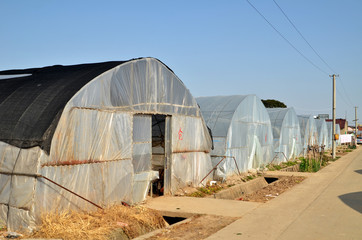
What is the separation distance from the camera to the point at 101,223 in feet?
29.8

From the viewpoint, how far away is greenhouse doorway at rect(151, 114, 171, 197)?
46.0ft

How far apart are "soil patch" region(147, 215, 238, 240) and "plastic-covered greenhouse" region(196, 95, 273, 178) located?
27.0ft

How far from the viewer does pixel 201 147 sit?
52.6 feet

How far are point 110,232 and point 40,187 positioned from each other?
184 cm

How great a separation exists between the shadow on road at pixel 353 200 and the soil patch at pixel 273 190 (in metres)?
2.81

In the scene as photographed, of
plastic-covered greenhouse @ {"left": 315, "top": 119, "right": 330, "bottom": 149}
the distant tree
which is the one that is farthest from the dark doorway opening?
the distant tree

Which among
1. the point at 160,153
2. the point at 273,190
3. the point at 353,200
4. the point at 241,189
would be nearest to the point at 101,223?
the point at 160,153

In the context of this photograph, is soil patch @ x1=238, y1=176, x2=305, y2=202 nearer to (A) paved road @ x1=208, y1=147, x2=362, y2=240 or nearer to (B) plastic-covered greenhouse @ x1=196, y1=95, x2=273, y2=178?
(A) paved road @ x1=208, y1=147, x2=362, y2=240

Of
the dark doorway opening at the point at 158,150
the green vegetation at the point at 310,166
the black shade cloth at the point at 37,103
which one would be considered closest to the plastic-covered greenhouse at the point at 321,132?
the green vegetation at the point at 310,166

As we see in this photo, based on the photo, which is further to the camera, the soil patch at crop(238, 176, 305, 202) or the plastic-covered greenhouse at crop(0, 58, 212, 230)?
the soil patch at crop(238, 176, 305, 202)

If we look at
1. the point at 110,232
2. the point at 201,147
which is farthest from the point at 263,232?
the point at 201,147

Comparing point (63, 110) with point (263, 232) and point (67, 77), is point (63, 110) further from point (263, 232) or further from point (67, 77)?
point (263, 232)

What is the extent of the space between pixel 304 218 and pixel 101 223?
5.15m

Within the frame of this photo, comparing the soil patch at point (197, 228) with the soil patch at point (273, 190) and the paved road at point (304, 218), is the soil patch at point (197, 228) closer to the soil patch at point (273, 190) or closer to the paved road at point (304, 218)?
the paved road at point (304, 218)
